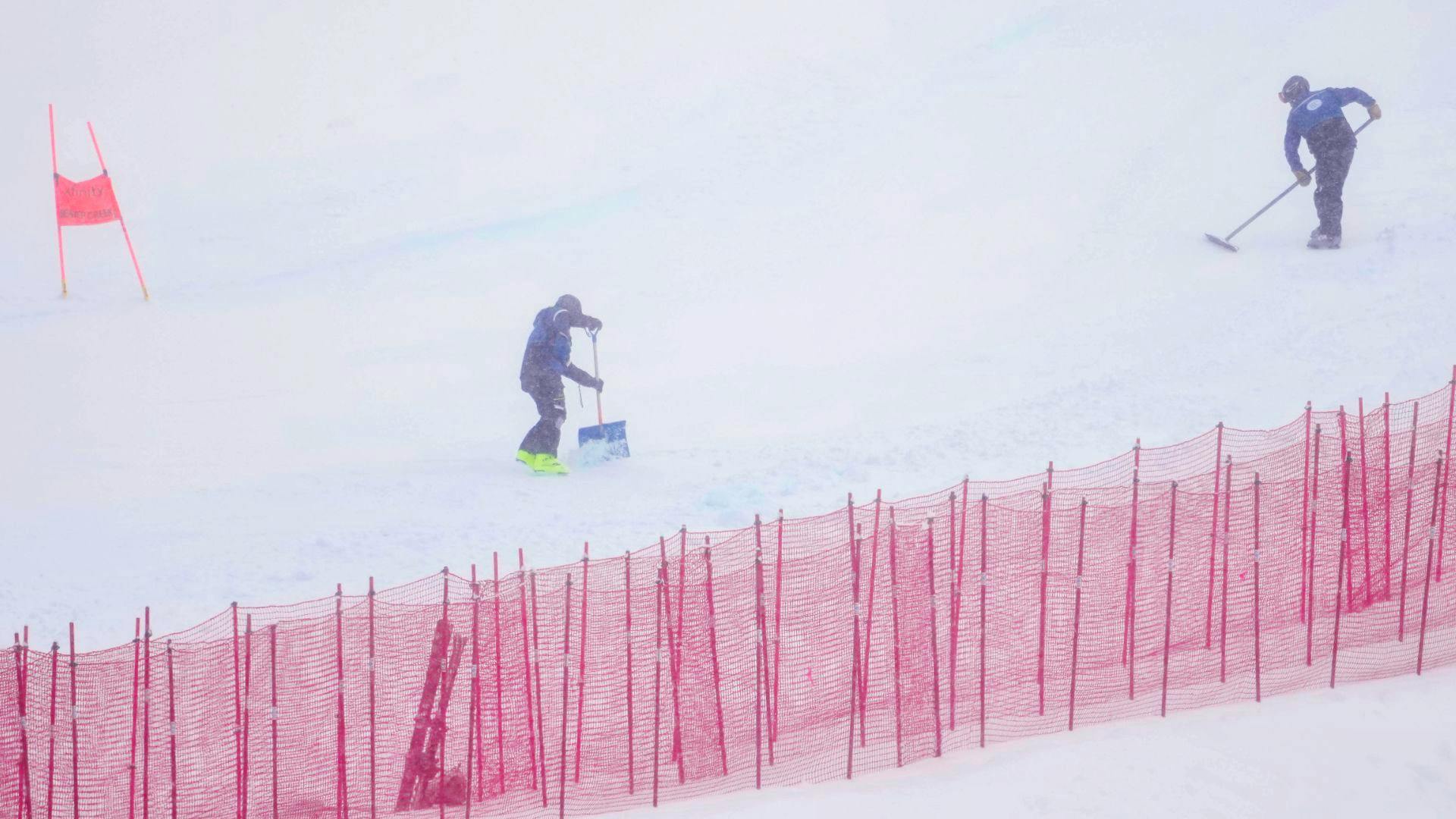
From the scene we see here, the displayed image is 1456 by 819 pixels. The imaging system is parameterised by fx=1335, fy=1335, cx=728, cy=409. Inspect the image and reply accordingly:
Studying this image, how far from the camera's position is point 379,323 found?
14.6 metres

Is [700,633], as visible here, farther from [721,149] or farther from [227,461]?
[721,149]

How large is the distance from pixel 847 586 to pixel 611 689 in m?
1.39

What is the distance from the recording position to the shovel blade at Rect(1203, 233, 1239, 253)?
13.5 meters

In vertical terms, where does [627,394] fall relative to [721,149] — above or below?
below

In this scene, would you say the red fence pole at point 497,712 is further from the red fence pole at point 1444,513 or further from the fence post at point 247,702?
the red fence pole at point 1444,513

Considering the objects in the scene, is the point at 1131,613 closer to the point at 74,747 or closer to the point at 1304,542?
the point at 1304,542

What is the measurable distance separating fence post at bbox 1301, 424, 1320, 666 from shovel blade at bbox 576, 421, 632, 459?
199 inches

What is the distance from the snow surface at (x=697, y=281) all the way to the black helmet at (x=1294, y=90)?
4.80ft

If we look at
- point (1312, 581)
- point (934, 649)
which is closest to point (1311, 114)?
point (1312, 581)

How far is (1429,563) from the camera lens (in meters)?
7.02

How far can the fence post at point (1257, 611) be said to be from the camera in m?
6.89

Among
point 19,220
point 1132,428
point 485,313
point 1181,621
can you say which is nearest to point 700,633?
point 1181,621

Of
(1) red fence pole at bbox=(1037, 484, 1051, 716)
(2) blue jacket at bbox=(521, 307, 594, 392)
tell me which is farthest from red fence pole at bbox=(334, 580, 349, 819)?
(2) blue jacket at bbox=(521, 307, 594, 392)

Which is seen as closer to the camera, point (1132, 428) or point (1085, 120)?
point (1132, 428)
